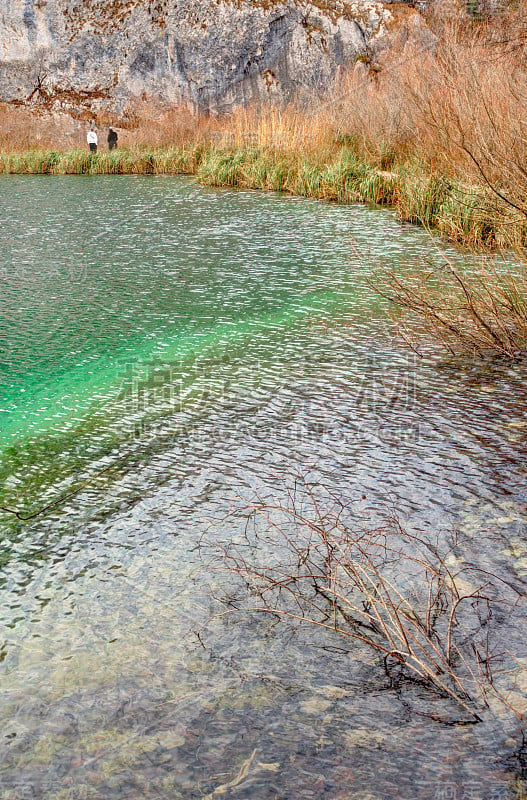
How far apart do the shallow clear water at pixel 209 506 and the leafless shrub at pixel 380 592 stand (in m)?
0.07

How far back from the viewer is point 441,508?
283 cm

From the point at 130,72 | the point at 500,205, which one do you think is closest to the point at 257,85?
the point at 130,72

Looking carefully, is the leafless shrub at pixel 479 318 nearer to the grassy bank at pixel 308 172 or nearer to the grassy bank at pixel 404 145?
the grassy bank at pixel 404 145

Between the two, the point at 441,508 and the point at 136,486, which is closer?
the point at 441,508

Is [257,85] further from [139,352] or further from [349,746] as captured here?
[349,746]

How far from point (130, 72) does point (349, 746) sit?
2540cm

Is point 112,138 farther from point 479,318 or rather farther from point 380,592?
point 380,592

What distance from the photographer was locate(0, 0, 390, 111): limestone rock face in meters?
23.6

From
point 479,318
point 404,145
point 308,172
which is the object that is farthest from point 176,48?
point 479,318

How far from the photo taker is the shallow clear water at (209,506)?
1749 mm

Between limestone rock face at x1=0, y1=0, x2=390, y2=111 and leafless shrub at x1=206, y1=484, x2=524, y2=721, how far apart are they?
22.3 m

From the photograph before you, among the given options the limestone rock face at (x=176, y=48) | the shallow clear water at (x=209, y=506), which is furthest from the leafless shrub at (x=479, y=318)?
the limestone rock face at (x=176, y=48)

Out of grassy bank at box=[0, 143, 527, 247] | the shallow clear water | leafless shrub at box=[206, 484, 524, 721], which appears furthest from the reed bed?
leafless shrub at box=[206, 484, 524, 721]

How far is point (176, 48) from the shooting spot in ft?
78.7
